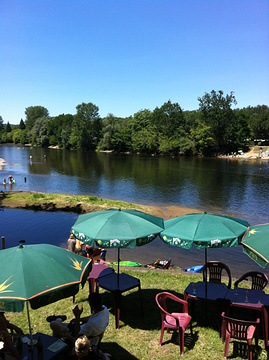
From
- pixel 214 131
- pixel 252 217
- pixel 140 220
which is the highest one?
pixel 214 131

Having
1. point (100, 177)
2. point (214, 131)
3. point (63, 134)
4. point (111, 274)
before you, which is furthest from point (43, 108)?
point (111, 274)

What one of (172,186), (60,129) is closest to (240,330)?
(172,186)

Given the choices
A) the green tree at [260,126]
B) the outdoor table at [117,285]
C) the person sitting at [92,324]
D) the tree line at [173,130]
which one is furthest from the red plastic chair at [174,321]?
the green tree at [260,126]

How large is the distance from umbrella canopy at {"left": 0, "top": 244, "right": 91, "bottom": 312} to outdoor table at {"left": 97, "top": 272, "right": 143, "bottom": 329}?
6.85 feet

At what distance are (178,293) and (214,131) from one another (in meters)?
92.7

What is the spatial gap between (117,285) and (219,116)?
94.7 meters

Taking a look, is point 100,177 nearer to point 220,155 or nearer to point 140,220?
point 140,220

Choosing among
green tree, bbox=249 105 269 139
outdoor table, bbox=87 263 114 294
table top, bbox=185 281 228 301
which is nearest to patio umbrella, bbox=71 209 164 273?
outdoor table, bbox=87 263 114 294

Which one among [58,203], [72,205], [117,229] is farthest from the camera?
[58,203]

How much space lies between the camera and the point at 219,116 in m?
94.5

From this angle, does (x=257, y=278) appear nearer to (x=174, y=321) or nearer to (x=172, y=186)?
(x=174, y=321)

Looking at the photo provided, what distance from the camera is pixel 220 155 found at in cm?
9700

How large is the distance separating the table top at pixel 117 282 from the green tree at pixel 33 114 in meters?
165

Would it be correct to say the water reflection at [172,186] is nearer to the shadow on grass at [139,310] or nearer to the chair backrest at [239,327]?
the shadow on grass at [139,310]
